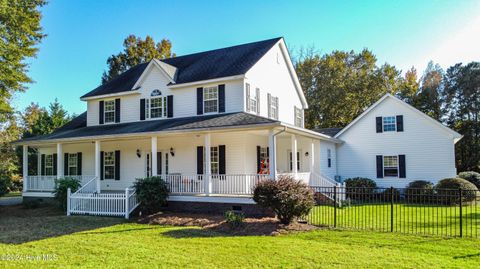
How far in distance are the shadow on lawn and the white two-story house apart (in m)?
1.08

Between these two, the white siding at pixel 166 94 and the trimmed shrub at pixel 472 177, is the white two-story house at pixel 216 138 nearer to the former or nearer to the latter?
the white siding at pixel 166 94

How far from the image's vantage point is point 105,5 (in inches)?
698

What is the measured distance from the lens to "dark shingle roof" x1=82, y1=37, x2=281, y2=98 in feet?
57.2

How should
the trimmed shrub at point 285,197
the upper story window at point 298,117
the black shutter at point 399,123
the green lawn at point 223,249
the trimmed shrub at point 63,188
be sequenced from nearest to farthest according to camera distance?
1. the green lawn at point 223,249
2. the trimmed shrub at point 285,197
3. the trimmed shrub at point 63,188
4. the black shutter at point 399,123
5. the upper story window at point 298,117

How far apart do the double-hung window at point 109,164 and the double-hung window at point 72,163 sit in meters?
2.18

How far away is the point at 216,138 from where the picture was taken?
16500 millimetres

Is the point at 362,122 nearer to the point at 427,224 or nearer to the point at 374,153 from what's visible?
the point at 374,153

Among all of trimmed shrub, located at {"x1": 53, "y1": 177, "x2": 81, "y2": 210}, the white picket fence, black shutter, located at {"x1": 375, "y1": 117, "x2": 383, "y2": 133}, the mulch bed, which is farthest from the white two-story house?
the mulch bed

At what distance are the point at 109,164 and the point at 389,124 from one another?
1640 centimetres

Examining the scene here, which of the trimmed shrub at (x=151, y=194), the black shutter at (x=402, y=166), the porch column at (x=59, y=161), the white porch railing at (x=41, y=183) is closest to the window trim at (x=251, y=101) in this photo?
the trimmed shrub at (x=151, y=194)

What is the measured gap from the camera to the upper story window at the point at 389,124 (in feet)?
68.6

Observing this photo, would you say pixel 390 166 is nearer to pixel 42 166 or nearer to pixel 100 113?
pixel 100 113

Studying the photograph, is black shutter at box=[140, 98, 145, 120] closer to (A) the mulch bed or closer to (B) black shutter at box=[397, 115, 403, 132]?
(A) the mulch bed

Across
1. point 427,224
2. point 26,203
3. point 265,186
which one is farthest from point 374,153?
point 26,203
